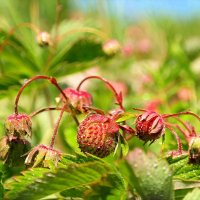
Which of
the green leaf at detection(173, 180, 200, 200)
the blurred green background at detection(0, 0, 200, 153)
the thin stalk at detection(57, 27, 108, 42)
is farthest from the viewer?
the thin stalk at detection(57, 27, 108, 42)

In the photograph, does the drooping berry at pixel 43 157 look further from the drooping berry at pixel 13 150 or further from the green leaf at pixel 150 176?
the green leaf at pixel 150 176

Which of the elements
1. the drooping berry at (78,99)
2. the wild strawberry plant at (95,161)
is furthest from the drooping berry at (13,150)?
the drooping berry at (78,99)

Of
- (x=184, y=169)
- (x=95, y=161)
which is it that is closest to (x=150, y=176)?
(x=95, y=161)

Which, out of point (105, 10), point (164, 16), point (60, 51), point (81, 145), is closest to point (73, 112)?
point (81, 145)

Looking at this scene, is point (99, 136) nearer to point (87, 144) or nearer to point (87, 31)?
point (87, 144)

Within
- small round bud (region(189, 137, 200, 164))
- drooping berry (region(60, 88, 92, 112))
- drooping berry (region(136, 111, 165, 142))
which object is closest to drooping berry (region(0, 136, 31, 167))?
drooping berry (region(60, 88, 92, 112))

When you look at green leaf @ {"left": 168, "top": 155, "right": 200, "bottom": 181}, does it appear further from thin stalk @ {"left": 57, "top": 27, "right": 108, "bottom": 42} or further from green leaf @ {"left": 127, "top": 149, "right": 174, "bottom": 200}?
thin stalk @ {"left": 57, "top": 27, "right": 108, "bottom": 42}
